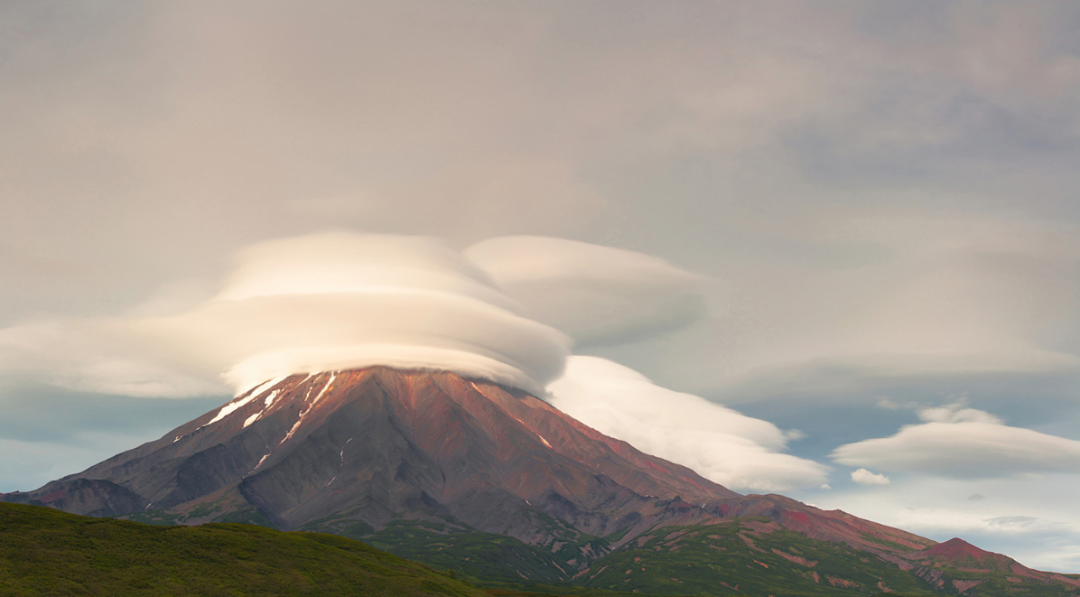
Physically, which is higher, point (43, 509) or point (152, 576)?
point (43, 509)

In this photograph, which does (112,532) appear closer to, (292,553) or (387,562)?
(292,553)

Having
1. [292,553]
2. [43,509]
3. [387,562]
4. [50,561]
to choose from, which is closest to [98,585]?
[50,561]

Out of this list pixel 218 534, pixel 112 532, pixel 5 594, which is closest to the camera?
pixel 5 594

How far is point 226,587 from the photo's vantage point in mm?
137125

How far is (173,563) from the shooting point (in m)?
140

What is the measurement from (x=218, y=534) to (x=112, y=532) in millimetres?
24987

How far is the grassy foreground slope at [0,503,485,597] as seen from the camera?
12112 centimetres

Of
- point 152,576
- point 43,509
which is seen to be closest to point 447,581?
point 152,576

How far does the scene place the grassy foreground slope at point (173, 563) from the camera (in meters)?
121

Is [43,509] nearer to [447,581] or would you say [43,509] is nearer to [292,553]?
[292,553]

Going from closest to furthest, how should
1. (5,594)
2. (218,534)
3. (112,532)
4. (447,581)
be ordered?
(5,594) → (112,532) → (218,534) → (447,581)

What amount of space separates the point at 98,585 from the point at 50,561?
396 inches

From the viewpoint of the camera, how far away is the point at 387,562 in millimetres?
195750

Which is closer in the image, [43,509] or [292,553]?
[43,509]
